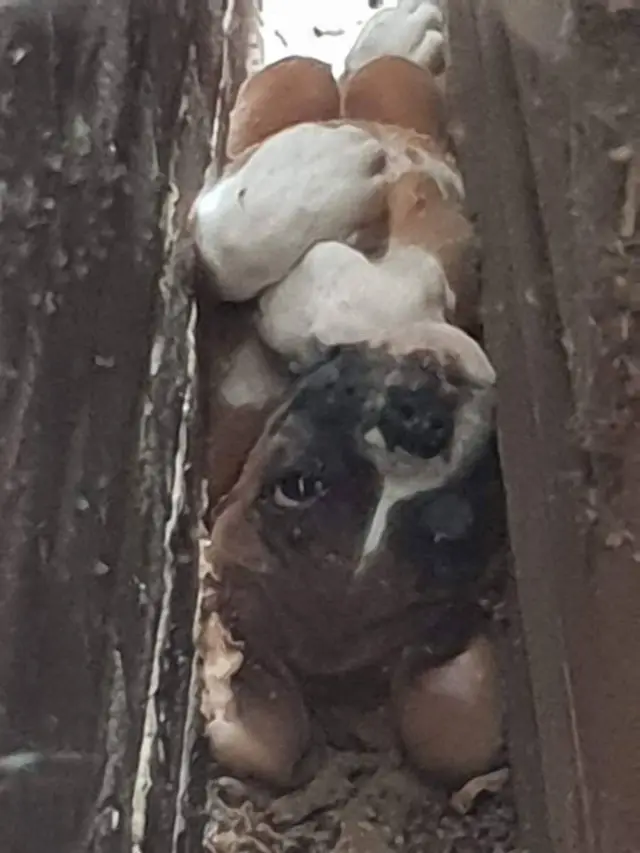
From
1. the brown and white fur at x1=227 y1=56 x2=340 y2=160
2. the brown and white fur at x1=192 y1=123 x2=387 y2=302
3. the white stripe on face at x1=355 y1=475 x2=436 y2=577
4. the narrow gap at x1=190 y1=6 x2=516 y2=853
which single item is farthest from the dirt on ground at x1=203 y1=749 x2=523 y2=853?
the brown and white fur at x1=227 y1=56 x2=340 y2=160

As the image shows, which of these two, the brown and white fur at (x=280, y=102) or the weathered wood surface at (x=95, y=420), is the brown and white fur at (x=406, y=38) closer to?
the brown and white fur at (x=280, y=102)

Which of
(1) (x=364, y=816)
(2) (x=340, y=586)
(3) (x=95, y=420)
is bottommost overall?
(1) (x=364, y=816)

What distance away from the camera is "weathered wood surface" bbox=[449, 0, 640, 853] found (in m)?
0.50

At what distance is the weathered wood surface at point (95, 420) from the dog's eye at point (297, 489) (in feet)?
0.15

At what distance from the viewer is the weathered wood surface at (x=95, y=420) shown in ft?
1.59

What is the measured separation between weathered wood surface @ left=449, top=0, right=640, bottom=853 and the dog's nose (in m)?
0.03

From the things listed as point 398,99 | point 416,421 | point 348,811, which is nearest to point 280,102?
point 398,99

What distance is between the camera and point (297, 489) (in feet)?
2.04

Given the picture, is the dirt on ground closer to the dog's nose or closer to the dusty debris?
the dusty debris

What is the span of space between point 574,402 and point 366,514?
0.12 metres

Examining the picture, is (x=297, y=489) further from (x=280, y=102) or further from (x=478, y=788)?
(x=280, y=102)

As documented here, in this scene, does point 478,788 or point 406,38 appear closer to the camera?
point 478,788

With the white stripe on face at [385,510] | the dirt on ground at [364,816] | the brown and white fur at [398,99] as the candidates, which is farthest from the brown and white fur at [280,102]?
the dirt on ground at [364,816]

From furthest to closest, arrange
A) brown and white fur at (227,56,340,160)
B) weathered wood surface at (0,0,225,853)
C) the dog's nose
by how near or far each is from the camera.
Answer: brown and white fur at (227,56,340,160) → the dog's nose → weathered wood surface at (0,0,225,853)
